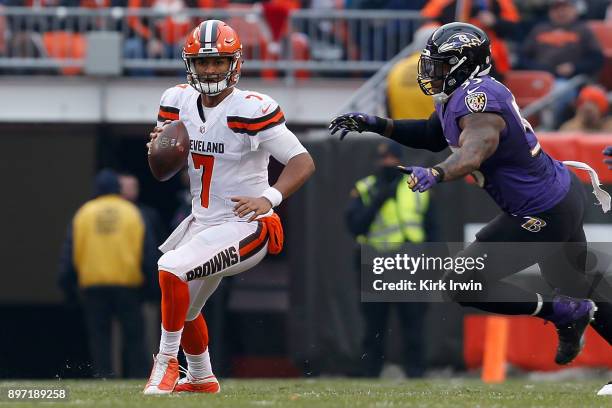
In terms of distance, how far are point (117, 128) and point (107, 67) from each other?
2.68 ft

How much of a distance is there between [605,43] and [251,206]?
721 centimetres

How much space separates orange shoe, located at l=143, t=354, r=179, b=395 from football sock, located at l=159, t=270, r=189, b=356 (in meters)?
0.04

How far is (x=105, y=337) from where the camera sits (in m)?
10.5

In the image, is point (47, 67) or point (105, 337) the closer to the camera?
point (105, 337)

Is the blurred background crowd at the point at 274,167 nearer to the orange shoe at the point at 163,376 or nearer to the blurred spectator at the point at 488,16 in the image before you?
the blurred spectator at the point at 488,16

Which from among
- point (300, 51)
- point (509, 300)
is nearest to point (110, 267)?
point (300, 51)

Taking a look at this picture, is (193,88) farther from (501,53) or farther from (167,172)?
(501,53)

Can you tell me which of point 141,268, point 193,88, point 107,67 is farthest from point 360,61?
point 193,88

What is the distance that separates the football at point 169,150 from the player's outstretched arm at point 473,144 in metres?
1.24

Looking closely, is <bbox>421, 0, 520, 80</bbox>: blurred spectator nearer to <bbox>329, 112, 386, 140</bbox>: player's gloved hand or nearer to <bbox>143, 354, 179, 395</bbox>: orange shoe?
<bbox>329, 112, 386, 140</bbox>: player's gloved hand

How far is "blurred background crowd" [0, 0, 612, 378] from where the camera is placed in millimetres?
10500

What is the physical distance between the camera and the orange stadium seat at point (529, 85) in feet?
40.3

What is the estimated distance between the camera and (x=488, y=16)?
11727mm

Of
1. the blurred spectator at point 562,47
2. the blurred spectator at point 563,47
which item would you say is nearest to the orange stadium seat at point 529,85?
the blurred spectator at point 562,47
